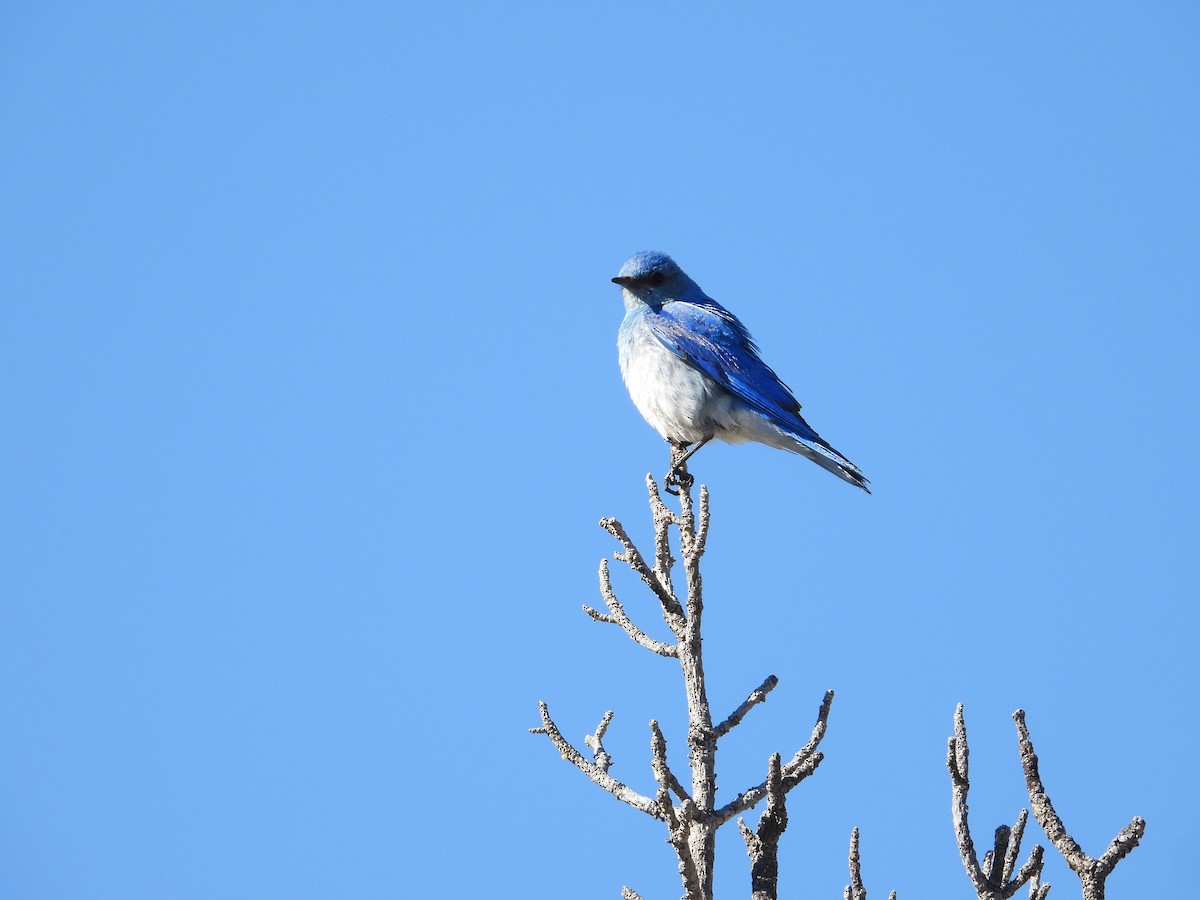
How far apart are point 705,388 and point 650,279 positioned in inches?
48.7

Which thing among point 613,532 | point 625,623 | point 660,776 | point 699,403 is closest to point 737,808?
point 660,776

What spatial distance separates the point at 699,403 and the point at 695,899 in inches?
176

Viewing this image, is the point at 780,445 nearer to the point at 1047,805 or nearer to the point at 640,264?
the point at 640,264

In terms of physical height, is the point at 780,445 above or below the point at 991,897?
above

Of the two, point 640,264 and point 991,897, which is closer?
point 991,897

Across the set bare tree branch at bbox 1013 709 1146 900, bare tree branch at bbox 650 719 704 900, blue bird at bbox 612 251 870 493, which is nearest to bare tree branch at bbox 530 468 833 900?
bare tree branch at bbox 650 719 704 900

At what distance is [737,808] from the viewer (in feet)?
15.6

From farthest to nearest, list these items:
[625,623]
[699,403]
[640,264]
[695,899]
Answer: [640,264] → [699,403] → [625,623] → [695,899]

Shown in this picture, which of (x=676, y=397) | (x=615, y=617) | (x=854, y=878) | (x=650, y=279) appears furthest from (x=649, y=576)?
(x=650, y=279)

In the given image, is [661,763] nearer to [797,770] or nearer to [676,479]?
[797,770]

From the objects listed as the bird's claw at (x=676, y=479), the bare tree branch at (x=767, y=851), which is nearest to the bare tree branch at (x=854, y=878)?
the bare tree branch at (x=767, y=851)

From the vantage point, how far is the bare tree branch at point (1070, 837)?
3.99 meters

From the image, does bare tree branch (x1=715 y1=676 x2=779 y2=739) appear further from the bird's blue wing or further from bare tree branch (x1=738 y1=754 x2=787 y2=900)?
the bird's blue wing

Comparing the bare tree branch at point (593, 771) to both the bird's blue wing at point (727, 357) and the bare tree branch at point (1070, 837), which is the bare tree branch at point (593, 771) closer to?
the bare tree branch at point (1070, 837)
